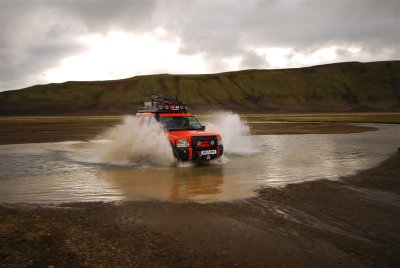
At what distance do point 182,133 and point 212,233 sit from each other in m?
7.02

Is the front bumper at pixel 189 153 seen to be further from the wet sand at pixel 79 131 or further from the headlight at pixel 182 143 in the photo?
the wet sand at pixel 79 131

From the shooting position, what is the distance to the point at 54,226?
560 cm

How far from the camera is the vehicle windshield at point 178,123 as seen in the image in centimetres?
1295

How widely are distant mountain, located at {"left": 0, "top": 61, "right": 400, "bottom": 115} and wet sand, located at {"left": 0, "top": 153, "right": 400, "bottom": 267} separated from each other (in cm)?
11053

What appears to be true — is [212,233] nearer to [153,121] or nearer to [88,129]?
[153,121]

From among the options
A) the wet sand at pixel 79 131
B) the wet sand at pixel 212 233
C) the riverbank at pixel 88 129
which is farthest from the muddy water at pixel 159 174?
the riverbank at pixel 88 129

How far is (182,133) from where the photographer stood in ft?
39.9

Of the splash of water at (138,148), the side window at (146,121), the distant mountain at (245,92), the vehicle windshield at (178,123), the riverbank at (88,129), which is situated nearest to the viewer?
the splash of water at (138,148)

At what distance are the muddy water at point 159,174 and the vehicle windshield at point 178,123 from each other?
134 cm

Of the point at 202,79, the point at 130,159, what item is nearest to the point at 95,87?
the point at 202,79

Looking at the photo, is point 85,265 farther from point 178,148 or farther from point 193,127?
point 193,127

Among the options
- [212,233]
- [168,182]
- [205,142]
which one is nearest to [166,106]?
[205,142]

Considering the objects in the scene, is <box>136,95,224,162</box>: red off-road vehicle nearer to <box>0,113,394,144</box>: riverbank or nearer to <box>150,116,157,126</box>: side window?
<box>150,116,157,126</box>: side window

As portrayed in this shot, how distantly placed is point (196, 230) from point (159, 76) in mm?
155015
